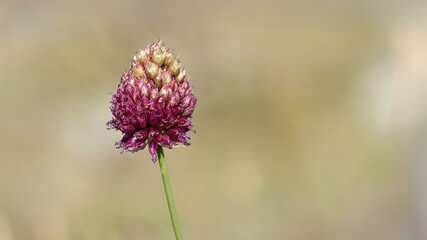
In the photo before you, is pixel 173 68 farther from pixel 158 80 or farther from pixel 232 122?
pixel 232 122

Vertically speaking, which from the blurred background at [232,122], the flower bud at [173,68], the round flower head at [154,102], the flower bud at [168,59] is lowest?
the round flower head at [154,102]

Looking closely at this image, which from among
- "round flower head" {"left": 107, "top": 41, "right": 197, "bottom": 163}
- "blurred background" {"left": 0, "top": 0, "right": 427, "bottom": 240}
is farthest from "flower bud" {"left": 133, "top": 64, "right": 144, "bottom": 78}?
"blurred background" {"left": 0, "top": 0, "right": 427, "bottom": 240}

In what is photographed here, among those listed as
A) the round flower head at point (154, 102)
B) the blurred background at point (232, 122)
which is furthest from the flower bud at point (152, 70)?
the blurred background at point (232, 122)

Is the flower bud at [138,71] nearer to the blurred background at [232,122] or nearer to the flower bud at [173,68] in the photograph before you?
the flower bud at [173,68]

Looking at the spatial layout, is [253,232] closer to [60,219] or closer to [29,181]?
[60,219]

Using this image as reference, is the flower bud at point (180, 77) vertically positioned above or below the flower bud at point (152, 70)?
below

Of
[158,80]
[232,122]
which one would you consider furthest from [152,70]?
[232,122]

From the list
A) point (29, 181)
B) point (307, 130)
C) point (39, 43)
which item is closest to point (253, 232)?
point (307, 130)
